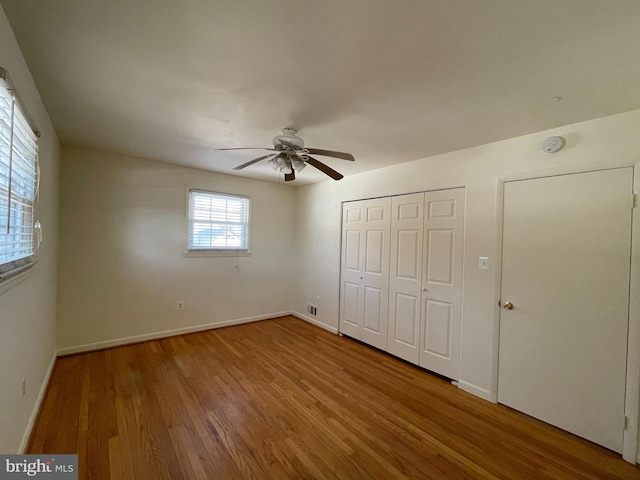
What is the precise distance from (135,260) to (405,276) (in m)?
3.58

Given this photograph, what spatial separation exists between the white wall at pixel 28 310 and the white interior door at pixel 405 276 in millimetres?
3291

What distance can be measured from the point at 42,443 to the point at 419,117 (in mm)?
3612

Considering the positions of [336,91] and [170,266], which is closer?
[336,91]

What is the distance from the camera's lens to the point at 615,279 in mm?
1887

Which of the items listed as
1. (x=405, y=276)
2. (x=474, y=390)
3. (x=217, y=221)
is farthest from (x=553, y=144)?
(x=217, y=221)

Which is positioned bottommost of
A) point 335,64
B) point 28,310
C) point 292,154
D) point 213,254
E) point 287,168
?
point 28,310

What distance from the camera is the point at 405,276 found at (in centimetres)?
324

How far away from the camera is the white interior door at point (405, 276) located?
122 inches

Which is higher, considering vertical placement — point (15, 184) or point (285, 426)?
point (15, 184)

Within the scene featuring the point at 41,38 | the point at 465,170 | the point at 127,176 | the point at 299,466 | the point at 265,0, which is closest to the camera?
the point at 265,0

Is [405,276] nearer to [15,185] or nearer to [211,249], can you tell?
[211,249]

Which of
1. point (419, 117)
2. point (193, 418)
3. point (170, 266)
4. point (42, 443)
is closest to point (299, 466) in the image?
point (193, 418)

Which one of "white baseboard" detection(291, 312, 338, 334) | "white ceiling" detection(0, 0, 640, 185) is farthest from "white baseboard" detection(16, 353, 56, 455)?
"white baseboard" detection(291, 312, 338, 334)

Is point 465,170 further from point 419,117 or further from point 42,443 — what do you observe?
point 42,443
